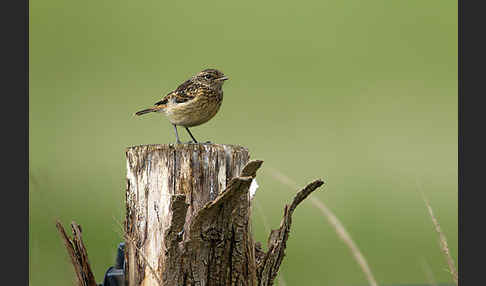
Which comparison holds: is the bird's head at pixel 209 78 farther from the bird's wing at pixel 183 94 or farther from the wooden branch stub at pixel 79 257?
the wooden branch stub at pixel 79 257

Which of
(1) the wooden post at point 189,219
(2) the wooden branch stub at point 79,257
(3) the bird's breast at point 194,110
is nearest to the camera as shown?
(1) the wooden post at point 189,219

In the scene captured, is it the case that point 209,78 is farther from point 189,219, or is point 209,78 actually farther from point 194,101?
point 189,219

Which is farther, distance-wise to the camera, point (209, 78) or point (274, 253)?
point (209, 78)

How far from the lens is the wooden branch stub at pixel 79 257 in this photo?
9.97 ft

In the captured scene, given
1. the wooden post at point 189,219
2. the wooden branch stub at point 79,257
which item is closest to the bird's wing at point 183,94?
the wooden post at point 189,219

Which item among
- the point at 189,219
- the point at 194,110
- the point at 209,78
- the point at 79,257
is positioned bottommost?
the point at 79,257

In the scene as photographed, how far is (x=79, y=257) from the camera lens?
10.1ft

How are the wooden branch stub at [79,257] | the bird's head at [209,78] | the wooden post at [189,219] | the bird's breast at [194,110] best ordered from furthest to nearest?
the bird's head at [209,78], the bird's breast at [194,110], the wooden branch stub at [79,257], the wooden post at [189,219]

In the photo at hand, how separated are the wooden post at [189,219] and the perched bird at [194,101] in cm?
109

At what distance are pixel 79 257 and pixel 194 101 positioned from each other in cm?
128

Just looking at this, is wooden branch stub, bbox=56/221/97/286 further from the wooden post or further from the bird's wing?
the bird's wing

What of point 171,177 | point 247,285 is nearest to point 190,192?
point 171,177

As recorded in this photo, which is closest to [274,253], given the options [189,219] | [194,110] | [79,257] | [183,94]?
[189,219]

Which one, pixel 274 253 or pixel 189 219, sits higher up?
pixel 189 219
